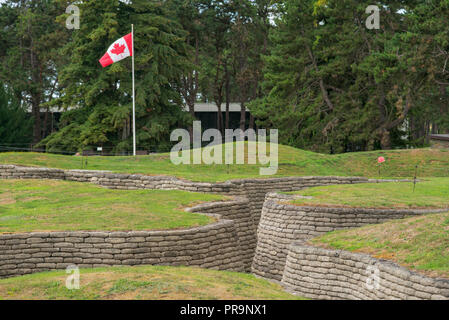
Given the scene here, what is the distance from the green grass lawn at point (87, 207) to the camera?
515 inches

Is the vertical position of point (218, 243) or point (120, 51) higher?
point (120, 51)

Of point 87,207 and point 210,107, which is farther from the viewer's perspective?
point 210,107

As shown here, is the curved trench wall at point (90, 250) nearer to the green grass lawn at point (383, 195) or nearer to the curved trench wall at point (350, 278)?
the curved trench wall at point (350, 278)

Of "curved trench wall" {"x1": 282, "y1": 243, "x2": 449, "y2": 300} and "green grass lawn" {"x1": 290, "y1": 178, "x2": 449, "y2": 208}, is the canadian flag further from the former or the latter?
"curved trench wall" {"x1": 282, "y1": 243, "x2": 449, "y2": 300}

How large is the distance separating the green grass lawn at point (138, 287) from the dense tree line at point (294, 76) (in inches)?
1046

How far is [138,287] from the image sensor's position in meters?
8.98

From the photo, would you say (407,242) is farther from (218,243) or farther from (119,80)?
(119,80)

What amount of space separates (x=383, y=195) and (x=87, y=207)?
827cm

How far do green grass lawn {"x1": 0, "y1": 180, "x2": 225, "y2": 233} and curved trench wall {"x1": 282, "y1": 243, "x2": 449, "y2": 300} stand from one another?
2.52 metres

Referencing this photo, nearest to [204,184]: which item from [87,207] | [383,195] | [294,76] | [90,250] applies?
[87,207]

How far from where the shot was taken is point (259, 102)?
43.2m

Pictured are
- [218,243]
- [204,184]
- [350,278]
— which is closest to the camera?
[350,278]

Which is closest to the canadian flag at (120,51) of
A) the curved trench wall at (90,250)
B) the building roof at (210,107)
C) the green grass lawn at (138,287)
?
the curved trench wall at (90,250)

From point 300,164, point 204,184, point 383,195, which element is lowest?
point 383,195
